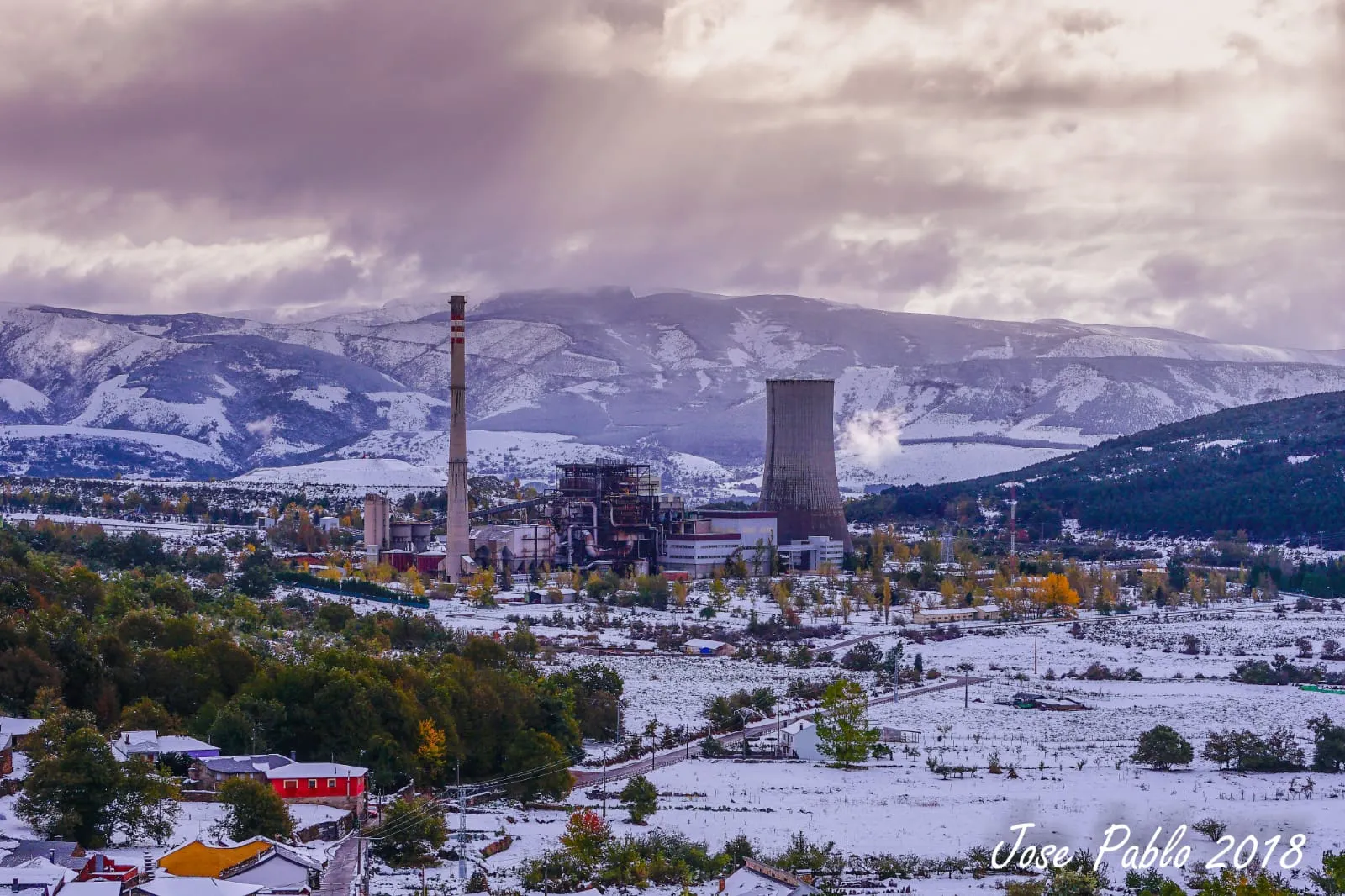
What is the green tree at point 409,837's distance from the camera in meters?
35.1

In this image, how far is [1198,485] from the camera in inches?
5221

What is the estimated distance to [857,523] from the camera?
137 m

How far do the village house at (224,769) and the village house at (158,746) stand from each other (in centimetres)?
66

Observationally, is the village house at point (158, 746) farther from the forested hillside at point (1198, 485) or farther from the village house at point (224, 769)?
the forested hillside at point (1198, 485)

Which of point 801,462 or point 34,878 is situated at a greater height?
point 801,462

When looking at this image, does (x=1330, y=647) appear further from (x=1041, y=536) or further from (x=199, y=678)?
(x=1041, y=536)

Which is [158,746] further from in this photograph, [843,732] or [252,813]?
[843,732]

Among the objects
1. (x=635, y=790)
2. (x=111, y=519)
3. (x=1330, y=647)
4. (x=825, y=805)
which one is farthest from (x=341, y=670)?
(x=111, y=519)

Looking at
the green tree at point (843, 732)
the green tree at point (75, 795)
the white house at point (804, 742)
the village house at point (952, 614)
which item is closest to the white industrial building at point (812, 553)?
the village house at point (952, 614)

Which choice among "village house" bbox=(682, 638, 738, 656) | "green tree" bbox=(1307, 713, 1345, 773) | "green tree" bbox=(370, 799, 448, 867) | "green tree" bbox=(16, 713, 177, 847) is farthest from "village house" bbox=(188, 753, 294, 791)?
"village house" bbox=(682, 638, 738, 656)

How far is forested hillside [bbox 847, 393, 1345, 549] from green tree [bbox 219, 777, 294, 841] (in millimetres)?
89600

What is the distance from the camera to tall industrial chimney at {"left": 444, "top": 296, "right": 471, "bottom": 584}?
302 feet

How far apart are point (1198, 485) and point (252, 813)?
10752 centimetres

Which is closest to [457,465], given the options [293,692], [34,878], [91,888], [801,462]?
[801,462]
